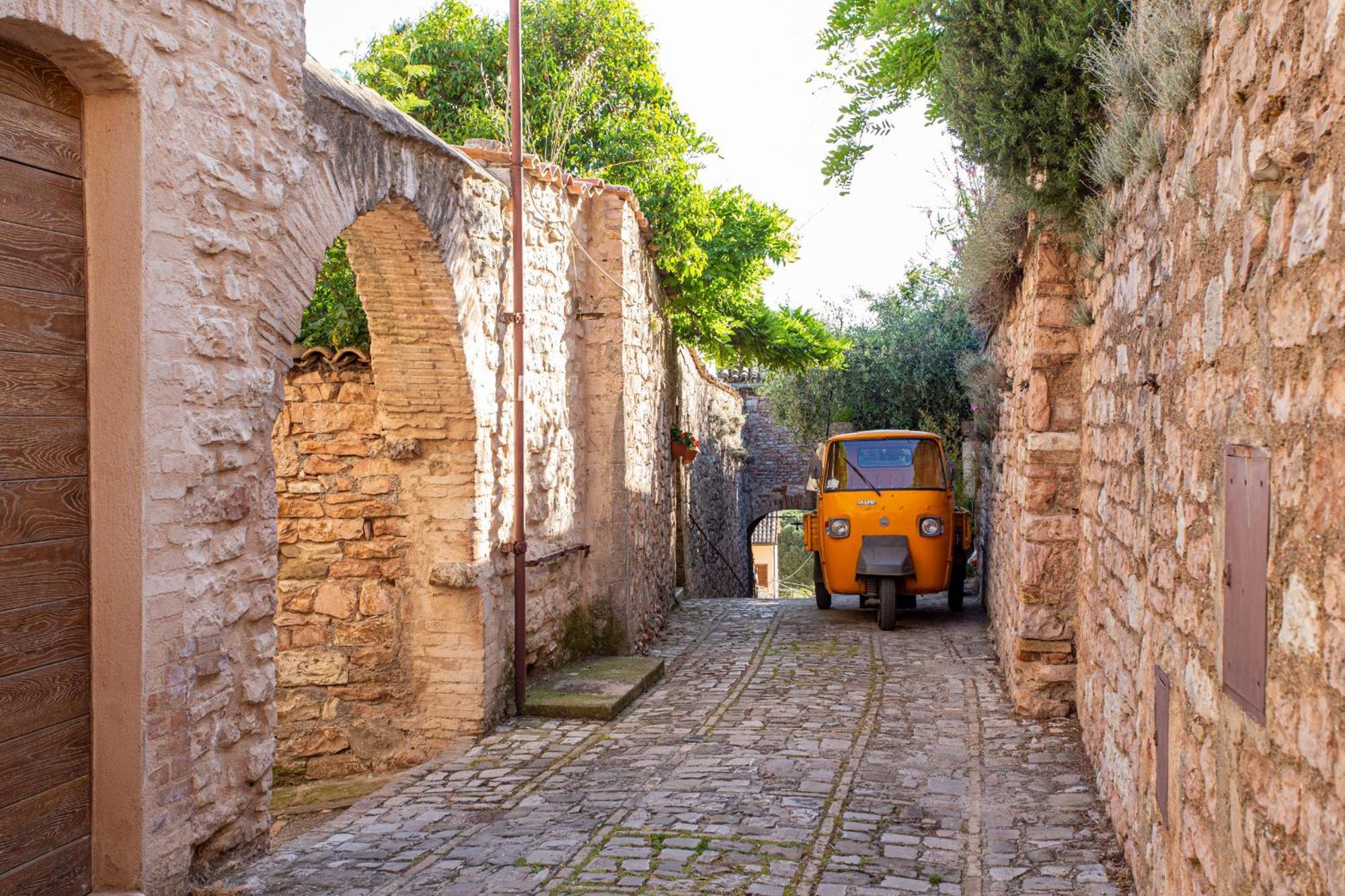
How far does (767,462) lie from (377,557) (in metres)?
15.4

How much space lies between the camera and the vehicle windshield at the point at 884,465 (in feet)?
36.2

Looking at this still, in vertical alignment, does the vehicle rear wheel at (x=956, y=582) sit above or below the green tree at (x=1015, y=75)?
below

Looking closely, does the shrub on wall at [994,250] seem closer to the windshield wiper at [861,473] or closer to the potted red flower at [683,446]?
the windshield wiper at [861,473]

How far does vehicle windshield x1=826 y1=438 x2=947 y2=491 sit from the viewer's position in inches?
435

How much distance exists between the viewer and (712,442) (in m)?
17.2

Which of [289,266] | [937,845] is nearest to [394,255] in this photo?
[289,266]

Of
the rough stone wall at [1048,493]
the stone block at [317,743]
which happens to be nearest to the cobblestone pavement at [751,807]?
the rough stone wall at [1048,493]

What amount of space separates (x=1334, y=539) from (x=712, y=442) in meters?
15.3

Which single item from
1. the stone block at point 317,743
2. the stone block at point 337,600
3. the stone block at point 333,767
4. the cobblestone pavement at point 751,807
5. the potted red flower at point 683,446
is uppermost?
the potted red flower at point 683,446

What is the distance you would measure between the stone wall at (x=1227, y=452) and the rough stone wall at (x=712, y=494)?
29.7 feet

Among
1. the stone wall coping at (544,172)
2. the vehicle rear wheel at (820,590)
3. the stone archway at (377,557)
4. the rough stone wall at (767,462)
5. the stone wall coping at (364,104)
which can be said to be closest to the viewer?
the stone wall coping at (364,104)

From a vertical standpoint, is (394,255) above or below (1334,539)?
above

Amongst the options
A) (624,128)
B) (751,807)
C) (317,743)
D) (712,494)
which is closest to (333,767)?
(317,743)

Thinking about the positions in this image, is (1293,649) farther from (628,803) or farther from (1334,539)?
(628,803)
